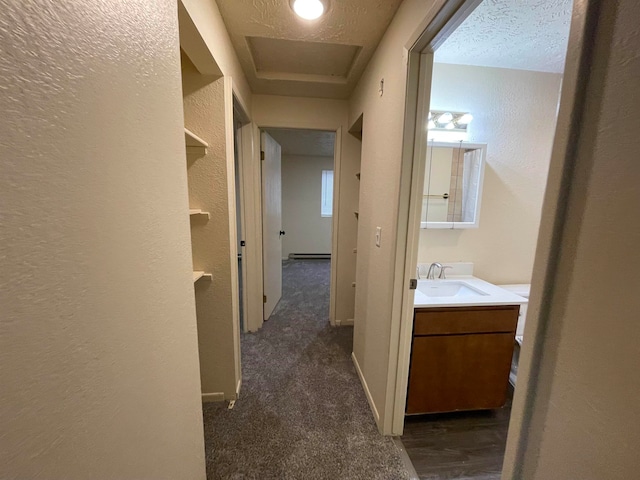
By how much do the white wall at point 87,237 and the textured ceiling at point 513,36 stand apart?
60.9 inches

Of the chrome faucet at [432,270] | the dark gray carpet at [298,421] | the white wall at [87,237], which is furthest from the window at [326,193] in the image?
the white wall at [87,237]

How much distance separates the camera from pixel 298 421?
1.55m

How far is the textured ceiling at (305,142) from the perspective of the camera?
11.7 feet

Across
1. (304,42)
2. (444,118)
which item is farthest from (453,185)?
(304,42)

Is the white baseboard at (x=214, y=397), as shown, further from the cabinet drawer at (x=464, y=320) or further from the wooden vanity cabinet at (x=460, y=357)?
the cabinet drawer at (x=464, y=320)

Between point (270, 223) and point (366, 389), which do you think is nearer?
point (366, 389)

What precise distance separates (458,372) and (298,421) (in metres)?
1.02

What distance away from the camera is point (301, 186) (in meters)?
5.32

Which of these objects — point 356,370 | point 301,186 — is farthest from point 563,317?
point 301,186

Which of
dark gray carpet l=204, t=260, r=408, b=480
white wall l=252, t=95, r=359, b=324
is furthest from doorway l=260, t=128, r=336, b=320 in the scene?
dark gray carpet l=204, t=260, r=408, b=480

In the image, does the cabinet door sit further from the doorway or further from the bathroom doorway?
the doorway

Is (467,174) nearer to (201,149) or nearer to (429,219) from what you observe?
(429,219)

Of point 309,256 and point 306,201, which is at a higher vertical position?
point 306,201

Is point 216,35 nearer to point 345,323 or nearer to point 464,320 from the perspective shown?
point 464,320
